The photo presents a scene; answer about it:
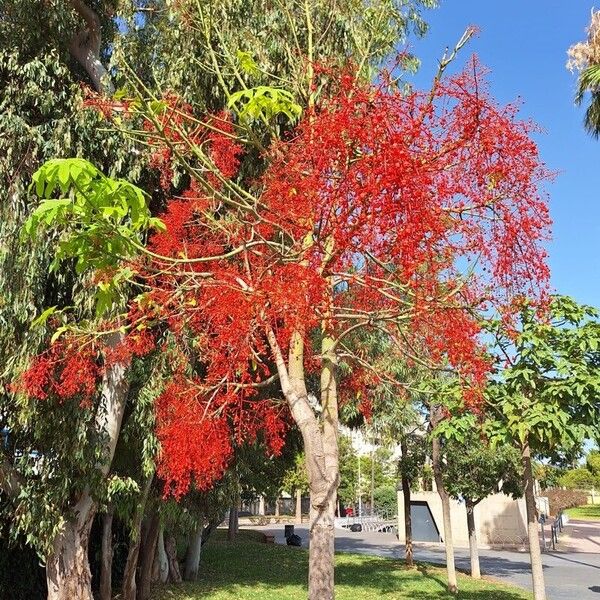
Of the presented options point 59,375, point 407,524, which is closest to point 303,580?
point 407,524

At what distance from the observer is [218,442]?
707cm

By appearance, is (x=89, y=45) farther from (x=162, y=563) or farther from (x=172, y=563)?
(x=172, y=563)

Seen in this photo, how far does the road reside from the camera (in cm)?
1376

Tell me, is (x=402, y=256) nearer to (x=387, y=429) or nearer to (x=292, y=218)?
(x=292, y=218)

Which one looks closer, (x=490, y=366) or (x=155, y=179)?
(x=490, y=366)

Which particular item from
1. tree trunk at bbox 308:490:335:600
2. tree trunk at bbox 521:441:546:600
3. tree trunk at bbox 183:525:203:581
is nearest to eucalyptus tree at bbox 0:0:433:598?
tree trunk at bbox 308:490:335:600

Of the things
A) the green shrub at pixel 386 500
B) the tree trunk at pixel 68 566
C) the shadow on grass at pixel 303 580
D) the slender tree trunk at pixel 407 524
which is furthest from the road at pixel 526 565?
the green shrub at pixel 386 500

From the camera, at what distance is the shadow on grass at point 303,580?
12.8 meters

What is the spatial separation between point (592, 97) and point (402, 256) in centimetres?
980

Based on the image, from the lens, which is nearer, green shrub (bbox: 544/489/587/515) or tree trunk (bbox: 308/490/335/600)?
tree trunk (bbox: 308/490/335/600)

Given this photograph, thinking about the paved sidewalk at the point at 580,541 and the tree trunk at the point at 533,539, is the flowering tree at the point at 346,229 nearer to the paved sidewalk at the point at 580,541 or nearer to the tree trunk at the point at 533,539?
the tree trunk at the point at 533,539

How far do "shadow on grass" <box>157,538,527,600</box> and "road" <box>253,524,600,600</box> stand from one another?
4.12ft

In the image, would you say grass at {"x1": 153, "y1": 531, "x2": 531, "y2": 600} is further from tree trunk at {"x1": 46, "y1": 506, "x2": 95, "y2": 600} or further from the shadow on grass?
tree trunk at {"x1": 46, "y1": 506, "x2": 95, "y2": 600}

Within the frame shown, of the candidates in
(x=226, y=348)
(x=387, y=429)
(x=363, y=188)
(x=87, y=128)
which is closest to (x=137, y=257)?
(x=226, y=348)
